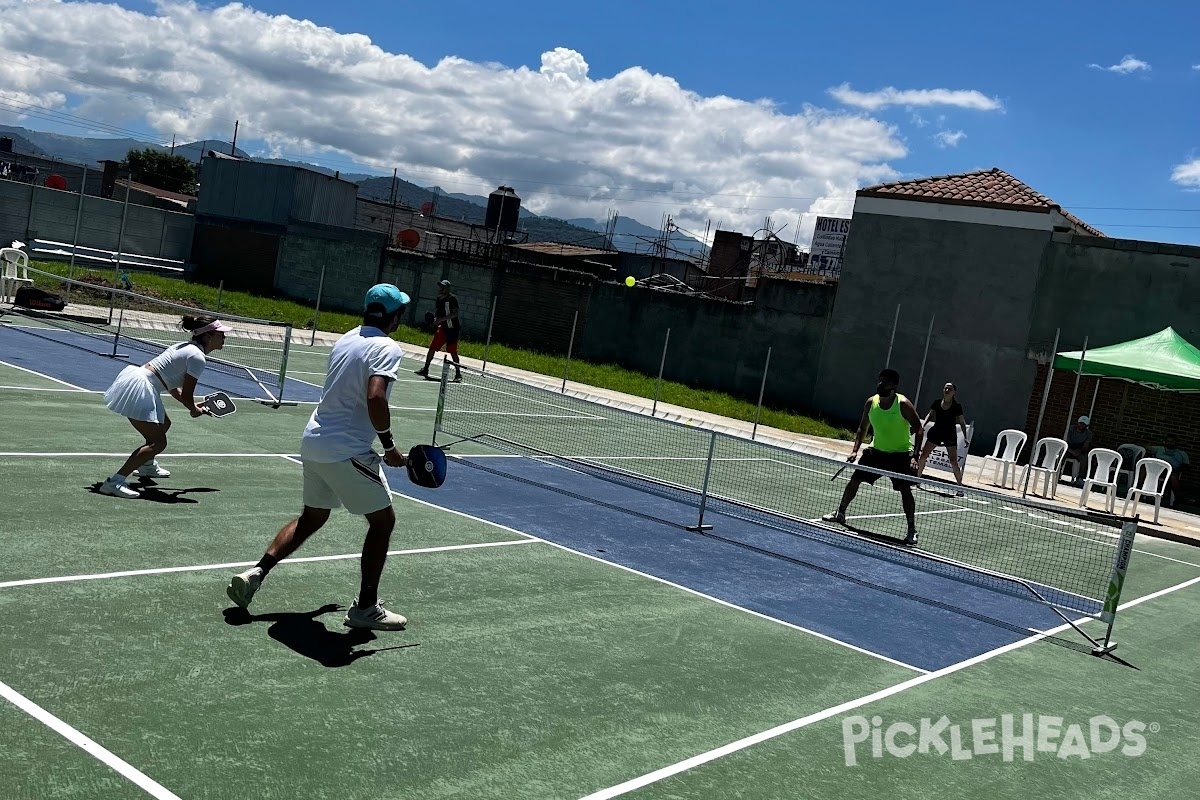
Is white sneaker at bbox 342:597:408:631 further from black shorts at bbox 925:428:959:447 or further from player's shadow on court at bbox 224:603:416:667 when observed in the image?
black shorts at bbox 925:428:959:447

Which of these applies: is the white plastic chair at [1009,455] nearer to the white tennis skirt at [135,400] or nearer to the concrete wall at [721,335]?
the concrete wall at [721,335]

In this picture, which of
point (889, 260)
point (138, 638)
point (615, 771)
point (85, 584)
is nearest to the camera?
point (615, 771)

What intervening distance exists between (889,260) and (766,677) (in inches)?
954

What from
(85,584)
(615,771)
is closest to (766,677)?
(615,771)

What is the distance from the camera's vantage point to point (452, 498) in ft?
40.0

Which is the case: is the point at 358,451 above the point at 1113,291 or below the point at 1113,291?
below

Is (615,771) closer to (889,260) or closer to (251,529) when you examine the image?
(251,529)

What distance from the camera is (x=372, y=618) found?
6992mm

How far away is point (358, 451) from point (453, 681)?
147 centimetres

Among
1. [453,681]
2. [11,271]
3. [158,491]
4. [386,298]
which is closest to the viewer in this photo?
[453,681]

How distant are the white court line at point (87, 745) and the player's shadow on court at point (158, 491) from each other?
471 centimetres

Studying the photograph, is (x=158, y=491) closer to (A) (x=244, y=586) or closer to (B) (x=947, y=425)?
(A) (x=244, y=586)

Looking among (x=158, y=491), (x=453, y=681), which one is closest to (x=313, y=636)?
(x=453, y=681)

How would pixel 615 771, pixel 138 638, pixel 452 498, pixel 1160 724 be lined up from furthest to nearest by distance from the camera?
pixel 452 498
pixel 1160 724
pixel 138 638
pixel 615 771
